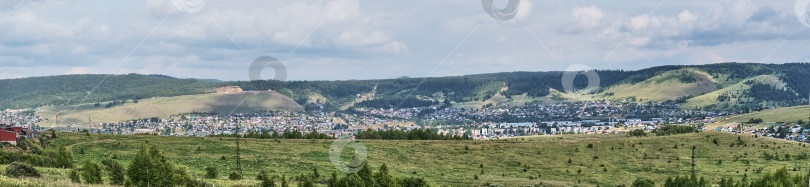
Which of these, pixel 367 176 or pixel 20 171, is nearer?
pixel 20 171

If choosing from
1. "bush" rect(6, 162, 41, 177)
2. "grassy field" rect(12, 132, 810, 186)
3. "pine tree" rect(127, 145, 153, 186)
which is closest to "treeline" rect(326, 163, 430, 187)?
"pine tree" rect(127, 145, 153, 186)

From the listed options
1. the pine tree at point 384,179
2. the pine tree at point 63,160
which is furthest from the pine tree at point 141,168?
the pine tree at point 63,160

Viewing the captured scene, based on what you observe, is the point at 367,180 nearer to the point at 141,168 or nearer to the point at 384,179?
the point at 384,179

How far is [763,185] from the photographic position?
4472cm

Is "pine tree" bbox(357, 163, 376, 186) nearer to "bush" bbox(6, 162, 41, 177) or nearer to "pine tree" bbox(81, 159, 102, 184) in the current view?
"pine tree" bbox(81, 159, 102, 184)

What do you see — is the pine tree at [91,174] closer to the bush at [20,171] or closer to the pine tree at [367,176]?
the bush at [20,171]

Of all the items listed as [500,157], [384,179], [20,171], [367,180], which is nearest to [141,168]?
[20,171]

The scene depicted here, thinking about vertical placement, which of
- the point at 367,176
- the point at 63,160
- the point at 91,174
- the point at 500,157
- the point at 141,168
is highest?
the point at 141,168

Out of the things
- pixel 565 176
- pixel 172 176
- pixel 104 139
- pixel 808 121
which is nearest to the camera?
pixel 172 176

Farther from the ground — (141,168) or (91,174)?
(141,168)

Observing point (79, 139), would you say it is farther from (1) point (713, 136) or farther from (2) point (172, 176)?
(1) point (713, 136)

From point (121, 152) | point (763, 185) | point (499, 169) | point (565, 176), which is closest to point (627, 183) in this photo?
point (565, 176)

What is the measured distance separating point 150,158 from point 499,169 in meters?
52.5

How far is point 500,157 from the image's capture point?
296ft
